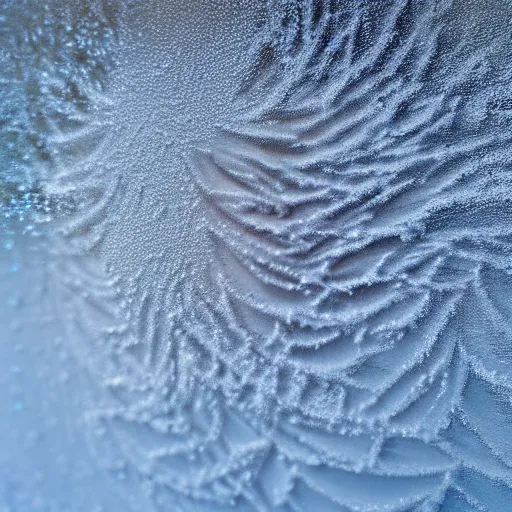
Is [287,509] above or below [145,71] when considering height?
below

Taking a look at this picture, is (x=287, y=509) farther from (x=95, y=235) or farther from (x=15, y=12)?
(x=15, y=12)

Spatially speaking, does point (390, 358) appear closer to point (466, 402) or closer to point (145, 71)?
point (466, 402)

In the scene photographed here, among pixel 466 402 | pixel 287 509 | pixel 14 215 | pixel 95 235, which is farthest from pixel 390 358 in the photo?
pixel 14 215

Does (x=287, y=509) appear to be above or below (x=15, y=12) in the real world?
below

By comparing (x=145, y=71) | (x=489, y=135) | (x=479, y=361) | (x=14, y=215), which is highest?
(x=489, y=135)

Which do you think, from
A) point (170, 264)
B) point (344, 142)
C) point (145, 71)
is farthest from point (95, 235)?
point (344, 142)

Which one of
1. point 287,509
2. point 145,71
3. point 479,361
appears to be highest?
point 145,71
